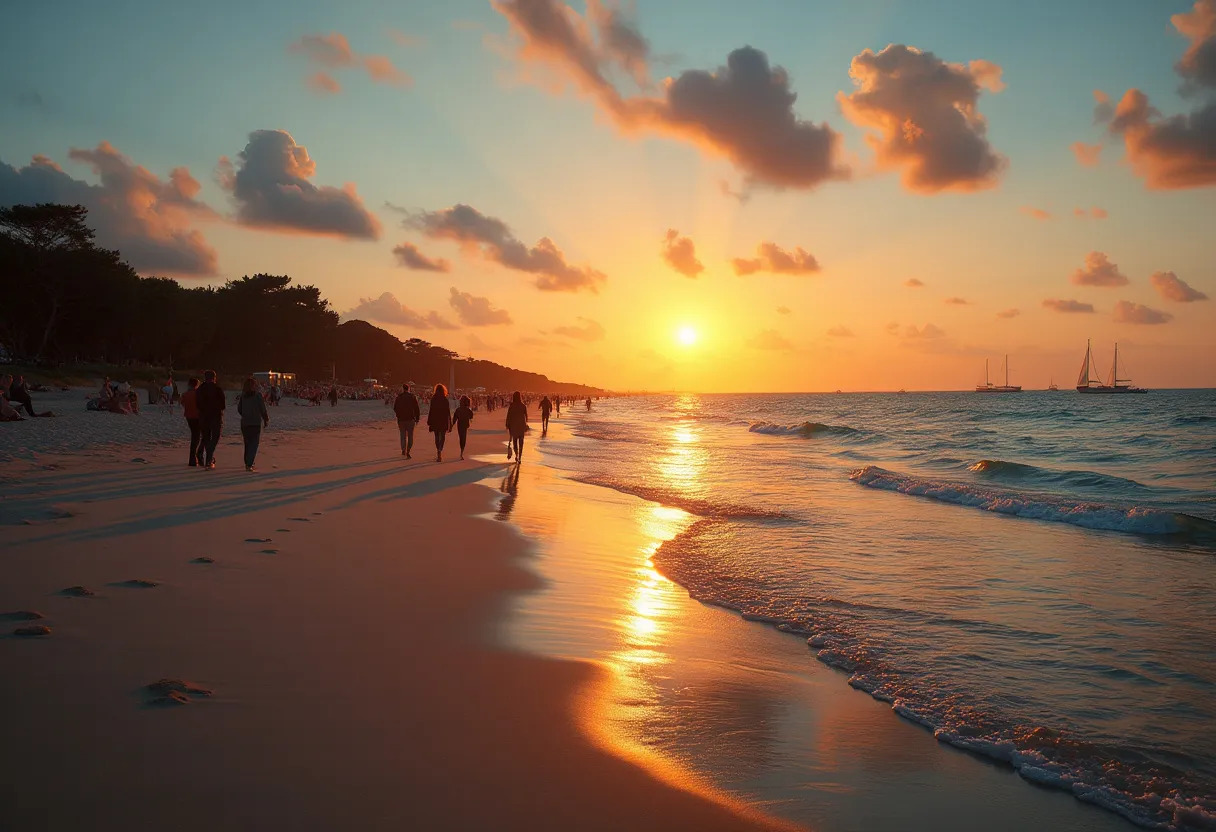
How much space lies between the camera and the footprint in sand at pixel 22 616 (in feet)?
15.0

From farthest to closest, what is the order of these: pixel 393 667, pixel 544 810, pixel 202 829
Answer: pixel 393 667 → pixel 544 810 → pixel 202 829

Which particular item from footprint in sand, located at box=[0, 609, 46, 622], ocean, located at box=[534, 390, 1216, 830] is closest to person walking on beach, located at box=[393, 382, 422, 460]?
ocean, located at box=[534, 390, 1216, 830]

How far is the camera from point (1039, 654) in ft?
18.5

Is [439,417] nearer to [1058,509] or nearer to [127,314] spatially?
[1058,509]

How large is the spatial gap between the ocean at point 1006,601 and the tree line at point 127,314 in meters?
54.9

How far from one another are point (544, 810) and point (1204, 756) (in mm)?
3841

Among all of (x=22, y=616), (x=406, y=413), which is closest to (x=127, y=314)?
(x=406, y=413)

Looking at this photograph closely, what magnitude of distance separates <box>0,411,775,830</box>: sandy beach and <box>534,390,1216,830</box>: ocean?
2.13 meters

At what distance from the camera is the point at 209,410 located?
14.2m

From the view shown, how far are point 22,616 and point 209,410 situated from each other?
1048cm

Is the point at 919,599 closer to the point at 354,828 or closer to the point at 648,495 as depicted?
the point at 354,828

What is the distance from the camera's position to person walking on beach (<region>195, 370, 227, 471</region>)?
14070mm

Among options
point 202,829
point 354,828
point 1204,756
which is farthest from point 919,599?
point 202,829

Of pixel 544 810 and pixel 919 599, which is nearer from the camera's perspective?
pixel 544 810
